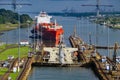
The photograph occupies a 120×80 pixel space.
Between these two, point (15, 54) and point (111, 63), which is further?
point (15, 54)

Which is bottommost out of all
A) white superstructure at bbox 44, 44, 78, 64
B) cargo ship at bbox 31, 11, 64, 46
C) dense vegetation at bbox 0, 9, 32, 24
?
white superstructure at bbox 44, 44, 78, 64

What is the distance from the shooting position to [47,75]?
23328mm

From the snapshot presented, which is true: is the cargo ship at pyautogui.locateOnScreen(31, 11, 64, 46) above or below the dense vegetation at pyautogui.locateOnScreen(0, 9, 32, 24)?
below

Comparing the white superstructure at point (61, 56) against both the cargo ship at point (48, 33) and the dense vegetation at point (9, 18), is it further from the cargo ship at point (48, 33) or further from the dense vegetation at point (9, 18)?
the dense vegetation at point (9, 18)

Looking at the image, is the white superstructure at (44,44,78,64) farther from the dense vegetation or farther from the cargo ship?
the dense vegetation

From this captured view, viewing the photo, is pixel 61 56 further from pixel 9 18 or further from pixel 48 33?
pixel 9 18

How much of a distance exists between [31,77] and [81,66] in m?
3.35

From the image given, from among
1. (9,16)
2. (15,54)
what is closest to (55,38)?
(15,54)

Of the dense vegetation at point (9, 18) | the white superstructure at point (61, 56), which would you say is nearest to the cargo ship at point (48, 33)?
the white superstructure at point (61, 56)

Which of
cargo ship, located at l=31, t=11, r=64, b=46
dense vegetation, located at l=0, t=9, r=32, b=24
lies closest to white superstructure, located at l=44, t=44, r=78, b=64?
cargo ship, located at l=31, t=11, r=64, b=46

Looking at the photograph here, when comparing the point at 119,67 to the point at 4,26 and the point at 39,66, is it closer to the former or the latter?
the point at 39,66

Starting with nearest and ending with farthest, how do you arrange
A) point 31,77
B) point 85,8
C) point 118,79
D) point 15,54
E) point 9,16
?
point 118,79 < point 31,77 < point 15,54 < point 9,16 < point 85,8

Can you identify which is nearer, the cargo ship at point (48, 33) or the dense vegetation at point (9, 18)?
the cargo ship at point (48, 33)

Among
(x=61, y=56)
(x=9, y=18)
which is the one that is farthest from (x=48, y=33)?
(x=9, y=18)
